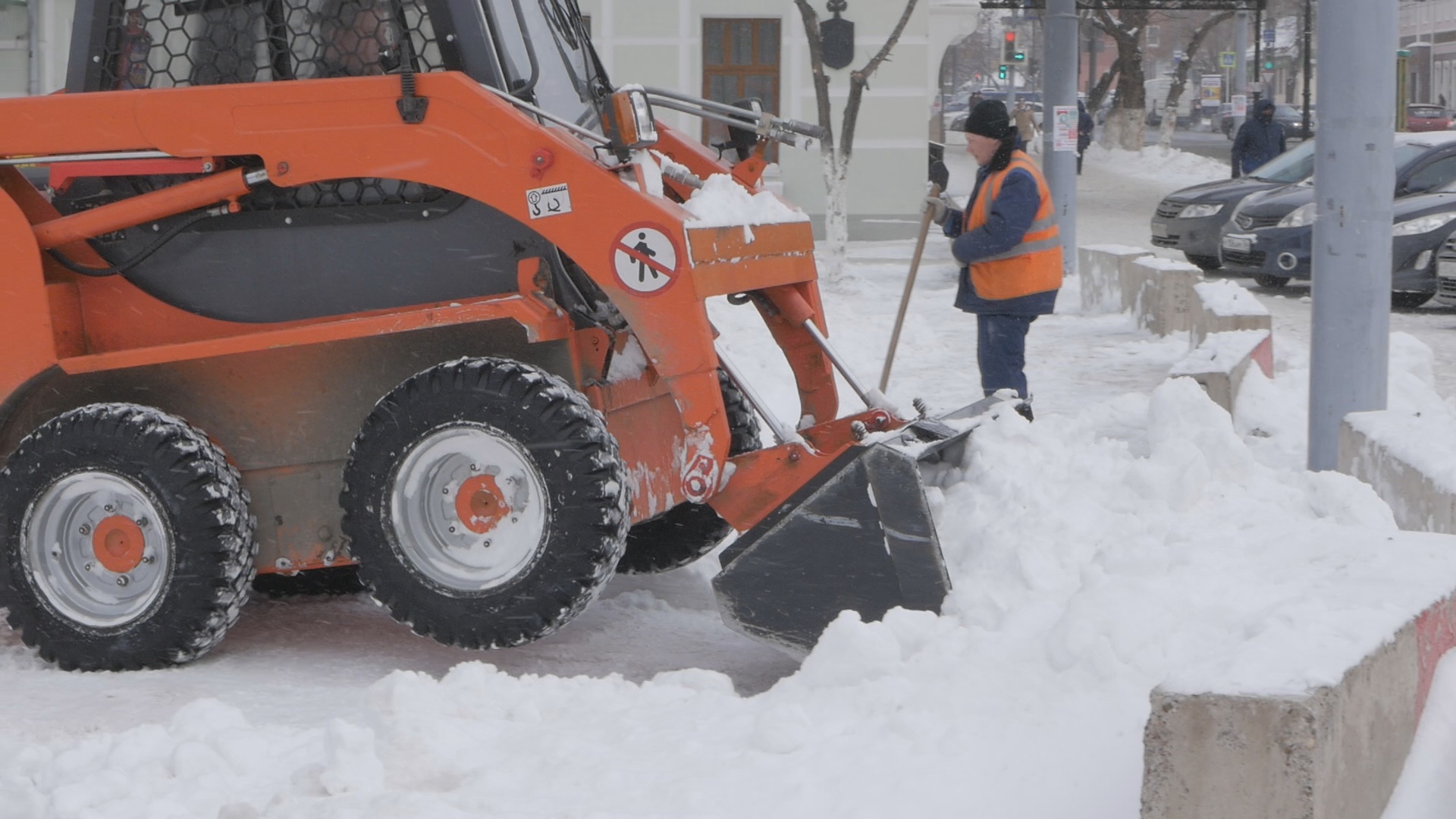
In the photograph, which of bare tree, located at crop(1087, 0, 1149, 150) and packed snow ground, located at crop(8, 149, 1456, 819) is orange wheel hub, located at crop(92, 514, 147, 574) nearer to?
packed snow ground, located at crop(8, 149, 1456, 819)

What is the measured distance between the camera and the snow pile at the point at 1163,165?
34.2m

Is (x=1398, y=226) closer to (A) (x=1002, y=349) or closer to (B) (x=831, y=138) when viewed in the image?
(B) (x=831, y=138)

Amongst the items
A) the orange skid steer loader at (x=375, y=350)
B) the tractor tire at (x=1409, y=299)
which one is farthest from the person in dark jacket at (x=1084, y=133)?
the orange skid steer loader at (x=375, y=350)

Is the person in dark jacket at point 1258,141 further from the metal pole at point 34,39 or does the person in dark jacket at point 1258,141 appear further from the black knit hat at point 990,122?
the black knit hat at point 990,122

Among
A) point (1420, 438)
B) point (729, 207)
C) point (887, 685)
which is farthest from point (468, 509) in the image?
point (1420, 438)

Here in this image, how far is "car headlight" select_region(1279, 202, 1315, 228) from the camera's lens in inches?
573

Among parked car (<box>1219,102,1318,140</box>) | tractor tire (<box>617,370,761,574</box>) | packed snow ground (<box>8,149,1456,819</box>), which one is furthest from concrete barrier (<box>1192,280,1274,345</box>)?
parked car (<box>1219,102,1318,140</box>)

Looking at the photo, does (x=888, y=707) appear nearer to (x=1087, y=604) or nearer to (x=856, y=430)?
(x=1087, y=604)

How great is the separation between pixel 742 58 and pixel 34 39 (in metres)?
8.15

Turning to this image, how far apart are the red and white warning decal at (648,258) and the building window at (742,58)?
16201 millimetres

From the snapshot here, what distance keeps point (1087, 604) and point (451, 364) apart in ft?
6.15

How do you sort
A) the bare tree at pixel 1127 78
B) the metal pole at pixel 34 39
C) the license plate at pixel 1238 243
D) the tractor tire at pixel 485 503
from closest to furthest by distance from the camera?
1. the tractor tire at pixel 485 503
2. the license plate at pixel 1238 243
3. the metal pole at pixel 34 39
4. the bare tree at pixel 1127 78

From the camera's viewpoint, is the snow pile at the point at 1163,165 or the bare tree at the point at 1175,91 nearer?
the snow pile at the point at 1163,165

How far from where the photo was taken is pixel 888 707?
3.58 m
